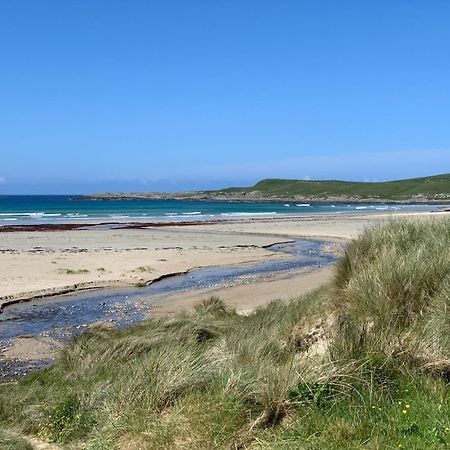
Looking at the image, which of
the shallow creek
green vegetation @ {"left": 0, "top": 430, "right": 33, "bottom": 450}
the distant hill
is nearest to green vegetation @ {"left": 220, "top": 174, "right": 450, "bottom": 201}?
the distant hill

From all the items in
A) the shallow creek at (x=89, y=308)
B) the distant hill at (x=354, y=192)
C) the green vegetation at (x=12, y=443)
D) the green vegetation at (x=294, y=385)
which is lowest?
the shallow creek at (x=89, y=308)

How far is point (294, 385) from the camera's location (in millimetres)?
4855

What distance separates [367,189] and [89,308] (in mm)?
139325

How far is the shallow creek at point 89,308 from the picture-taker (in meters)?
10.4

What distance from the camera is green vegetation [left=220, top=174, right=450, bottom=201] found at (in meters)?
132

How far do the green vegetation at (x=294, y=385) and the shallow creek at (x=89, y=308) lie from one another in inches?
117

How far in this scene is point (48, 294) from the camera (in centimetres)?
1457

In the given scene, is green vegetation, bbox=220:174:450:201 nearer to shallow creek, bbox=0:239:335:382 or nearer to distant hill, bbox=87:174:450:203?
distant hill, bbox=87:174:450:203

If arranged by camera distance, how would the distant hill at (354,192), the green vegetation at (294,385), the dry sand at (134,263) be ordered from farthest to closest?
1. the distant hill at (354,192)
2. the dry sand at (134,263)
3. the green vegetation at (294,385)

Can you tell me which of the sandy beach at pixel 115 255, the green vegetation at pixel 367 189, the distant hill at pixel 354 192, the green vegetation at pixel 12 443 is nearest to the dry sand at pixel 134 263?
the sandy beach at pixel 115 255

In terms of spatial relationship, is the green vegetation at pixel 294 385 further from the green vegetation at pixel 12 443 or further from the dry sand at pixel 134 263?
the dry sand at pixel 134 263

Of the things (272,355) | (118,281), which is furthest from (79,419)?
(118,281)

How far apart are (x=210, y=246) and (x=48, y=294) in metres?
14.7

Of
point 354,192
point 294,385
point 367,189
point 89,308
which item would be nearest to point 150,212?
point 89,308
